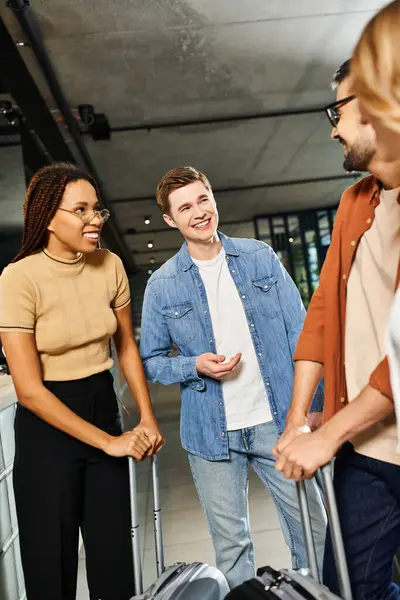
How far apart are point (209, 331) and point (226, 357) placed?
0.11 metres

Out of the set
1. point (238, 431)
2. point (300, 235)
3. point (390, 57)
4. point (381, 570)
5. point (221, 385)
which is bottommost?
point (381, 570)

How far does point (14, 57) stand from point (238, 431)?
471 cm

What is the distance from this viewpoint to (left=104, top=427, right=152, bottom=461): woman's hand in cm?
165

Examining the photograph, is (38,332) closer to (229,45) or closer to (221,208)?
(229,45)

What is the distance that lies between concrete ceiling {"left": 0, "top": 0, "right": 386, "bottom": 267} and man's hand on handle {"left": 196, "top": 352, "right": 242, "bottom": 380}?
418 centimetres

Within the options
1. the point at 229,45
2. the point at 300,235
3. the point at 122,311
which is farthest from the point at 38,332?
the point at 300,235

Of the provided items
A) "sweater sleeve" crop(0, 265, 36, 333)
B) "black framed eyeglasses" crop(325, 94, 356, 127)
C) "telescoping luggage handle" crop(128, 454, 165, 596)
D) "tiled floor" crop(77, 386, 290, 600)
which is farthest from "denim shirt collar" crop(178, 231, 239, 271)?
"tiled floor" crop(77, 386, 290, 600)

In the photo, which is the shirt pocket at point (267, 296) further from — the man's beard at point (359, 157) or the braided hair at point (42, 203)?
the man's beard at point (359, 157)

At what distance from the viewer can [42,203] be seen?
1807 millimetres

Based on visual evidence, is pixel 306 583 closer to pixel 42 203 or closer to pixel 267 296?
pixel 267 296

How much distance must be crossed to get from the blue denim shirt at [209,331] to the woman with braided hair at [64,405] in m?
0.27

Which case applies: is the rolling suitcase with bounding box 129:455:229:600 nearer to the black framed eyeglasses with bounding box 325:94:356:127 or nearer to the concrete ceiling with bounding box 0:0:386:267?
the black framed eyeglasses with bounding box 325:94:356:127

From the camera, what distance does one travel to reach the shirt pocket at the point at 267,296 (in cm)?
211

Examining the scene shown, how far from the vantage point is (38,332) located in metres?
1.74
